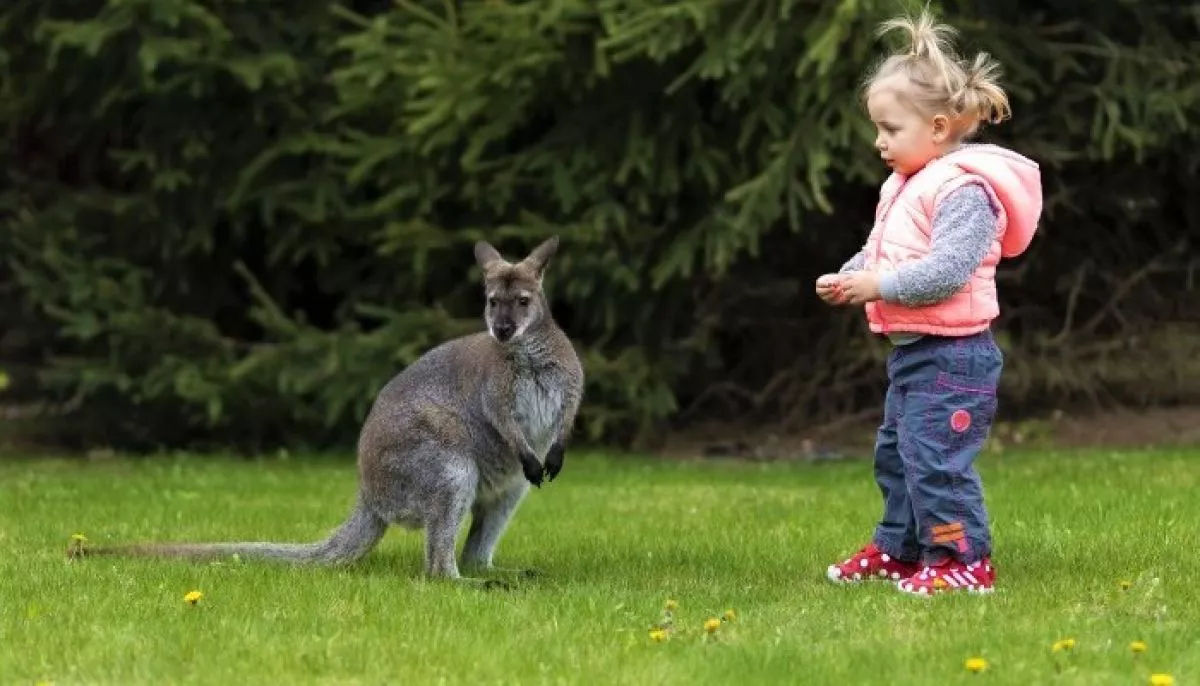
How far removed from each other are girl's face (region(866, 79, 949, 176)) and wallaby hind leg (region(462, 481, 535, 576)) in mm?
2247

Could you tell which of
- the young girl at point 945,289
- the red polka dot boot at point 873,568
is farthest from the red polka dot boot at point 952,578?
the red polka dot boot at point 873,568

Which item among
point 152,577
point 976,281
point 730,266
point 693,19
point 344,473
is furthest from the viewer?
point 730,266

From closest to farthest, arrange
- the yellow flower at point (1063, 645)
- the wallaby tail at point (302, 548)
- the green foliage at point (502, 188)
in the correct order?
the yellow flower at point (1063, 645)
the wallaby tail at point (302, 548)
the green foliage at point (502, 188)

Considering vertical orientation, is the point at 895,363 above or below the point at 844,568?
above

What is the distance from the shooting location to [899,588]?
23.5ft

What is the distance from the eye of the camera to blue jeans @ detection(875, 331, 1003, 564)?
6926 mm

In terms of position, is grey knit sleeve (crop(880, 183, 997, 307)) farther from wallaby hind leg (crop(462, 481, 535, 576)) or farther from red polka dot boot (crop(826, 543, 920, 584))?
wallaby hind leg (crop(462, 481, 535, 576))

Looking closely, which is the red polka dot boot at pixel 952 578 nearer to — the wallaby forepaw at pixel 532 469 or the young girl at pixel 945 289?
the young girl at pixel 945 289

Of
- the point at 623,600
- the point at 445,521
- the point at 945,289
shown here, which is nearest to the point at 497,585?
the point at 445,521

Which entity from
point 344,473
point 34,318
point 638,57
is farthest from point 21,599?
point 34,318

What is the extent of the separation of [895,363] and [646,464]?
20.1ft

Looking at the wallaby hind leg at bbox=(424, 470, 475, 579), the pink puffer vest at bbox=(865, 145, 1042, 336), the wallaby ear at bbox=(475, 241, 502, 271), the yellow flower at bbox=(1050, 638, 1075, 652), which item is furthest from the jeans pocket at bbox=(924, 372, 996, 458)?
the wallaby ear at bbox=(475, 241, 502, 271)

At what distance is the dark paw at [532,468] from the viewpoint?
25.6 feet

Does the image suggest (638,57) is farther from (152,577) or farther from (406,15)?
(152,577)
